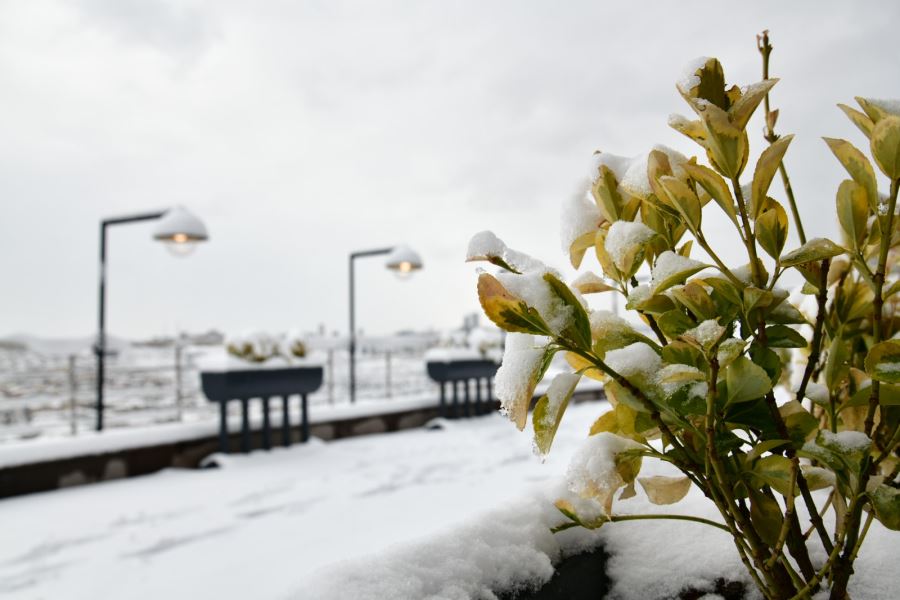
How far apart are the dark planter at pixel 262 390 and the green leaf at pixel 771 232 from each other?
575 centimetres

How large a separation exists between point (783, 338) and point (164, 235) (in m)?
6.20

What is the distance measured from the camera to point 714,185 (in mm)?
514

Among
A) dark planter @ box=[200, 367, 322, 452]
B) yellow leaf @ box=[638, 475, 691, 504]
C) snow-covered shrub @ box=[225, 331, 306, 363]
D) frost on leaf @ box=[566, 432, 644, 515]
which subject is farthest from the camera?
snow-covered shrub @ box=[225, 331, 306, 363]

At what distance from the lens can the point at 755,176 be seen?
0.54 meters

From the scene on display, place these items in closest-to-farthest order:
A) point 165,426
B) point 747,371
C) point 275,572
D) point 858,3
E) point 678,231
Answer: point 747,371 < point 678,231 < point 858,3 < point 275,572 < point 165,426

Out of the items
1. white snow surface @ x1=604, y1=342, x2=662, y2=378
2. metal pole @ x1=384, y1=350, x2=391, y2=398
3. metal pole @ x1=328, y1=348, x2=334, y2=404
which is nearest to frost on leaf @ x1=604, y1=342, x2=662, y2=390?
Answer: white snow surface @ x1=604, y1=342, x2=662, y2=378

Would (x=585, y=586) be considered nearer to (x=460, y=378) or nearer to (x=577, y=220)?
(x=577, y=220)

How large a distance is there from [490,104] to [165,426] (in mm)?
5861

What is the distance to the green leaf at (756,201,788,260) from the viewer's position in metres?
0.55

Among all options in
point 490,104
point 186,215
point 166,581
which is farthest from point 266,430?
point 490,104

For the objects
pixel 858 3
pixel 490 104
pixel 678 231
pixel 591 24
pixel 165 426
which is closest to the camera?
pixel 678 231

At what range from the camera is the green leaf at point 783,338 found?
22.8 inches

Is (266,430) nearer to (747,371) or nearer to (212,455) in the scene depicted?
(212,455)

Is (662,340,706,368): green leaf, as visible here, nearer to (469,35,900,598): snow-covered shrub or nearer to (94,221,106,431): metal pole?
(469,35,900,598): snow-covered shrub
